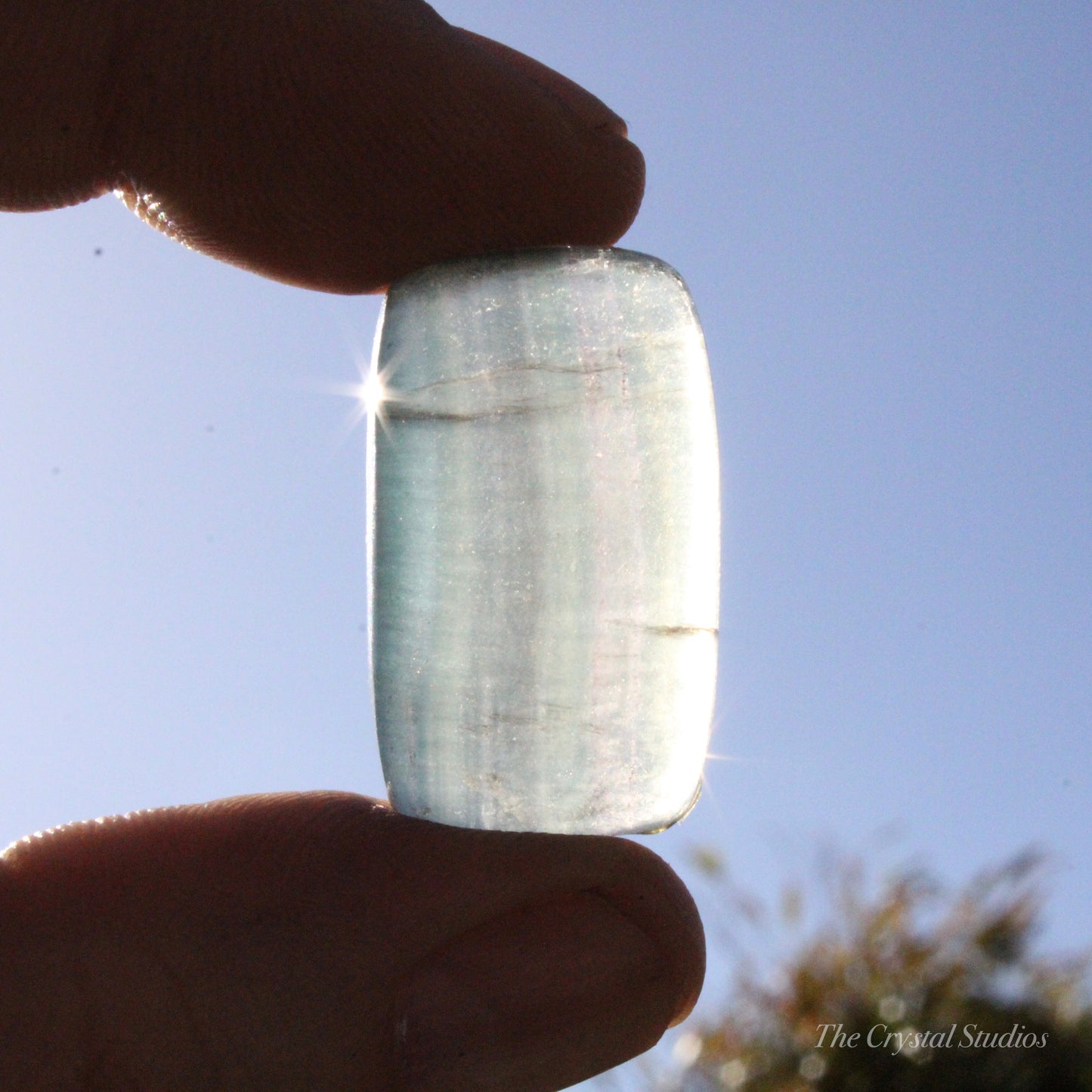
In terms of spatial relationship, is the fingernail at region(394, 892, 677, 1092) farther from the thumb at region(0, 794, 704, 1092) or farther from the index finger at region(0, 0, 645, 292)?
the index finger at region(0, 0, 645, 292)

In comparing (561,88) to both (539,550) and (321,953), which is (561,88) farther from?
(321,953)

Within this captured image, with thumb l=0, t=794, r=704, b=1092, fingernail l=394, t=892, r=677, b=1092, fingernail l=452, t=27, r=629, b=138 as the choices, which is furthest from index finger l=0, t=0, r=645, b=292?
fingernail l=394, t=892, r=677, b=1092

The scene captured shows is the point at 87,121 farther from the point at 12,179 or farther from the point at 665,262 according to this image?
the point at 665,262

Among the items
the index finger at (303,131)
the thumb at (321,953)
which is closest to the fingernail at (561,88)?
the index finger at (303,131)

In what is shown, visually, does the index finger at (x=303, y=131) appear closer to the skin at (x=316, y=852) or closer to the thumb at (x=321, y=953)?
the skin at (x=316, y=852)

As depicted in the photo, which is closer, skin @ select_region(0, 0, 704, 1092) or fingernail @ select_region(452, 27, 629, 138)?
skin @ select_region(0, 0, 704, 1092)

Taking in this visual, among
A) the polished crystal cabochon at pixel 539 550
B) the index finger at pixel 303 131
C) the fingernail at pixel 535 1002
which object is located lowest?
the fingernail at pixel 535 1002
